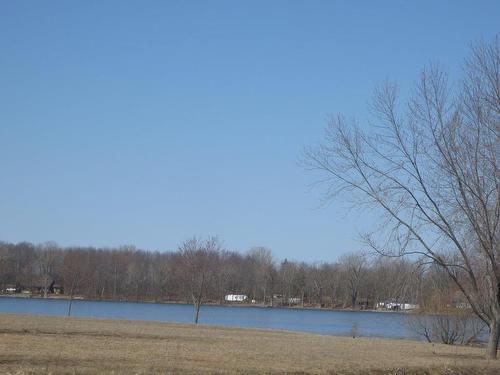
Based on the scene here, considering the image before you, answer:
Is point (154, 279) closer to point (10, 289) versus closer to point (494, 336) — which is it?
Result: point (10, 289)

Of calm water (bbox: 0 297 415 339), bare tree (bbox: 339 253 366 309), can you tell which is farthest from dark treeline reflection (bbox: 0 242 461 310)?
bare tree (bbox: 339 253 366 309)

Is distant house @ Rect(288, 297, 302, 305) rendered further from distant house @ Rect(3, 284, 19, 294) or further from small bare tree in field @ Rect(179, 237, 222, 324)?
small bare tree in field @ Rect(179, 237, 222, 324)

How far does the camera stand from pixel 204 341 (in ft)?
92.3

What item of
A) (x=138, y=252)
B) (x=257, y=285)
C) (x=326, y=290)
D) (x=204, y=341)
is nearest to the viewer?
(x=204, y=341)

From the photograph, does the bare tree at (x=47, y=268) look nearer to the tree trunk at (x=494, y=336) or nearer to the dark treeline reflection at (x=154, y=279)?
the dark treeline reflection at (x=154, y=279)

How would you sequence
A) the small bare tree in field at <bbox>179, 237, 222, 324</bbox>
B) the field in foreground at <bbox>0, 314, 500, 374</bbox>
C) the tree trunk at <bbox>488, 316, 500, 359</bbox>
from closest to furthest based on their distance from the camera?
the field in foreground at <bbox>0, 314, 500, 374</bbox> < the tree trunk at <bbox>488, 316, 500, 359</bbox> < the small bare tree in field at <bbox>179, 237, 222, 324</bbox>

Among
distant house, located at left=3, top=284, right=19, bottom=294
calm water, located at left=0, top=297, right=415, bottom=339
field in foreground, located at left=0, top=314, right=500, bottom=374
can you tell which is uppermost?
distant house, located at left=3, top=284, right=19, bottom=294

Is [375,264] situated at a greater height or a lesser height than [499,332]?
greater

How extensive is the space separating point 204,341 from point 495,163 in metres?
13.6

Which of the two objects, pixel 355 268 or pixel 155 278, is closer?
pixel 355 268

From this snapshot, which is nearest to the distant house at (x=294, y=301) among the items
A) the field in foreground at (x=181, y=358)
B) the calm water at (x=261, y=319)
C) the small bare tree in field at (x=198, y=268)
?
the calm water at (x=261, y=319)

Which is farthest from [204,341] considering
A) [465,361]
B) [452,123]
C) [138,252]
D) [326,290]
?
[138,252]

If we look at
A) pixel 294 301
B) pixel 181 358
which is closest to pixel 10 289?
pixel 294 301

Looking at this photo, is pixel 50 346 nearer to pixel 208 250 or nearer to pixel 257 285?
pixel 208 250
